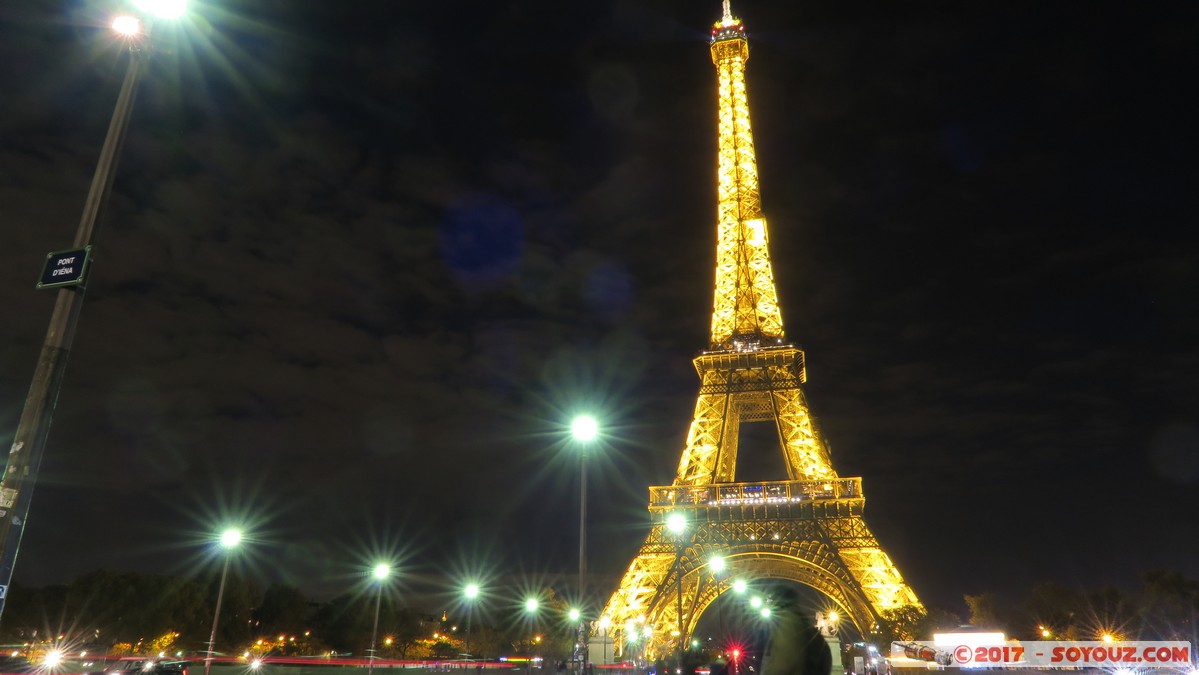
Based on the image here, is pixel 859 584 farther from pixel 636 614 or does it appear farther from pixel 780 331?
pixel 780 331

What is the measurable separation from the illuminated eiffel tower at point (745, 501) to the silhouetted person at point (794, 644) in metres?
40.3

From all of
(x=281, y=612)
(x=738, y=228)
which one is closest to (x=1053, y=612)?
(x=738, y=228)

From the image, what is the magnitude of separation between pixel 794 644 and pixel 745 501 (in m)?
47.5

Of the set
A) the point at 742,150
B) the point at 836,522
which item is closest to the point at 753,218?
the point at 742,150

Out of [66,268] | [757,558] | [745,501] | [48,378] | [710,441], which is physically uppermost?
[710,441]

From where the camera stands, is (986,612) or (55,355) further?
(986,612)

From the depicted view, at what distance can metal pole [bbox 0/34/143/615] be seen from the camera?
8.17 metres

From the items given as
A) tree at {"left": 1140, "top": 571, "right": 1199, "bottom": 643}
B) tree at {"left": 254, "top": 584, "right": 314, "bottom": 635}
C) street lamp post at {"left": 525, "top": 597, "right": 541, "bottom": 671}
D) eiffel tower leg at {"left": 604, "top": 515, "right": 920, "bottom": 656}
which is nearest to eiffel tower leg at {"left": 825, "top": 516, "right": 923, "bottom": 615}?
eiffel tower leg at {"left": 604, "top": 515, "right": 920, "bottom": 656}

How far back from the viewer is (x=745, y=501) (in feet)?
170

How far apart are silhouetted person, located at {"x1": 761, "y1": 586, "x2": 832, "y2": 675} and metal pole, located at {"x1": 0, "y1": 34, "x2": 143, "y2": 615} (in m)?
7.29

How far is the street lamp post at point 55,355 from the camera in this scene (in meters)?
8.19

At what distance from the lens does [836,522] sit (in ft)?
164

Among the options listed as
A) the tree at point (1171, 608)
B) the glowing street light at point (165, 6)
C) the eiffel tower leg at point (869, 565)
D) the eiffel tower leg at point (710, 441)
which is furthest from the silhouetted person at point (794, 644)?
the tree at point (1171, 608)

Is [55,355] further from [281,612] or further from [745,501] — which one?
[281,612]
